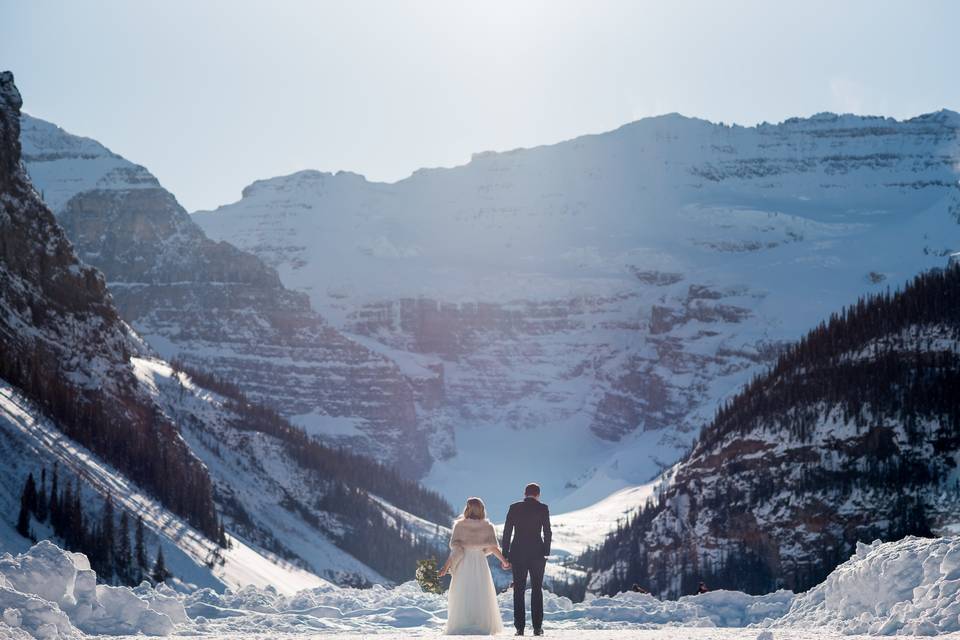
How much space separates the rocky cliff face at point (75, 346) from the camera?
130750mm

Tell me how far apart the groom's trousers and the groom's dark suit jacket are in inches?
4.2

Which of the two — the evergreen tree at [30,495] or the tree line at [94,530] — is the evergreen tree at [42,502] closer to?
the tree line at [94,530]

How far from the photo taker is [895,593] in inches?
1388

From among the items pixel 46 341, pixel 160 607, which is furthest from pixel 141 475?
pixel 160 607

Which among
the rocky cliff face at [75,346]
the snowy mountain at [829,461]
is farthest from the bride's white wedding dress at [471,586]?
the snowy mountain at [829,461]

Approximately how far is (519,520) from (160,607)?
12.7 meters

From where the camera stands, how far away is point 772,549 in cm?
14550

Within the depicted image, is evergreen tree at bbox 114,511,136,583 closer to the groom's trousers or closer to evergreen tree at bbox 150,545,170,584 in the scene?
evergreen tree at bbox 150,545,170,584

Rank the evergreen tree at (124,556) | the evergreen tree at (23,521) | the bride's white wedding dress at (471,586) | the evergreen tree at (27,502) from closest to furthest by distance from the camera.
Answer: the bride's white wedding dress at (471,586) < the evergreen tree at (23,521) < the evergreen tree at (27,502) < the evergreen tree at (124,556)

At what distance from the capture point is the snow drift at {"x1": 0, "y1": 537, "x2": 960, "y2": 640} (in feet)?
103

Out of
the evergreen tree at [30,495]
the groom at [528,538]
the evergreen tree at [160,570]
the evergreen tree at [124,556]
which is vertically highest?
the groom at [528,538]

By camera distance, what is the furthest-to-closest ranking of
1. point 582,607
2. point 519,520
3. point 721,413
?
point 721,413
point 582,607
point 519,520

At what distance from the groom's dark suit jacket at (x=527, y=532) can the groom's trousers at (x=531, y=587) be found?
106 millimetres

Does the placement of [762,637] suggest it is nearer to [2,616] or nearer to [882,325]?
[2,616]
